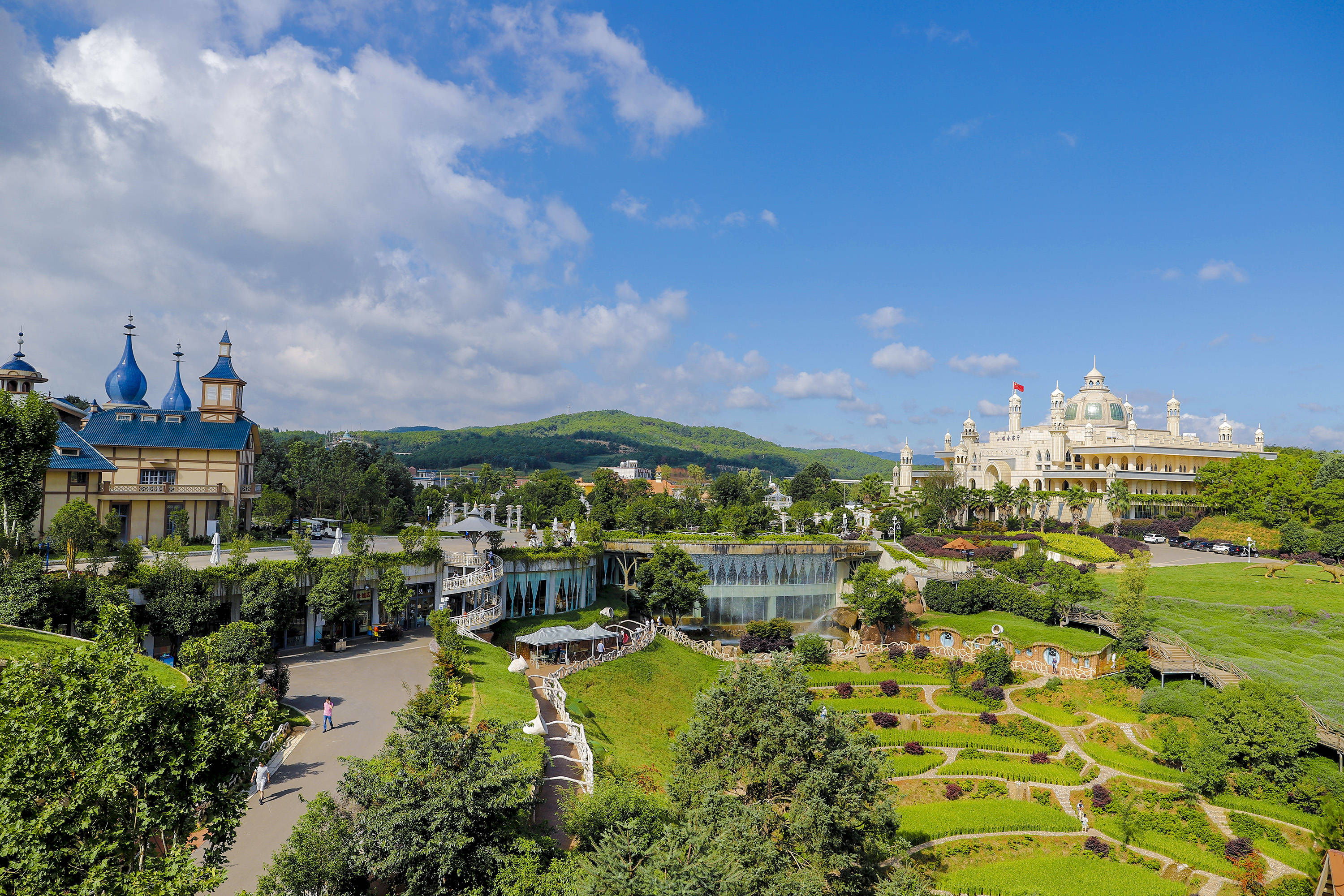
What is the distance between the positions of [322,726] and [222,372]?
31613mm

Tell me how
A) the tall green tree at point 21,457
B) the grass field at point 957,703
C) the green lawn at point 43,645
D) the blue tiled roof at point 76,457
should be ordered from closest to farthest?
the green lawn at point 43,645
the tall green tree at point 21,457
the blue tiled roof at point 76,457
the grass field at point 957,703

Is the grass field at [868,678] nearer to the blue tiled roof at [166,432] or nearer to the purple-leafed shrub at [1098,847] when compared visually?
the purple-leafed shrub at [1098,847]

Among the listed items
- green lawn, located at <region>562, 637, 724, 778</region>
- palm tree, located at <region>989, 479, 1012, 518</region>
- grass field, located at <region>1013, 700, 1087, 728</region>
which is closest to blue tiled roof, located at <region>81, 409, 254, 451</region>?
green lawn, located at <region>562, 637, 724, 778</region>

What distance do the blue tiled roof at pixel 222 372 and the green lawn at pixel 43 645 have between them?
24.3 m

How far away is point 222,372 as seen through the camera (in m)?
45.5

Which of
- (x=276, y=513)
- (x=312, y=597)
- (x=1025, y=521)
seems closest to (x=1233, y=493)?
(x=1025, y=521)

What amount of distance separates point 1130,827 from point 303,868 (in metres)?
31.4

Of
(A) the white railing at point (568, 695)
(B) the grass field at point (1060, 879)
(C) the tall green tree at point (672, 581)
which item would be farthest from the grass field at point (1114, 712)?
(A) the white railing at point (568, 695)

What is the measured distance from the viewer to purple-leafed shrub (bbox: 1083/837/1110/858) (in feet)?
91.6

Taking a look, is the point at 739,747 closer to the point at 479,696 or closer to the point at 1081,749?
the point at 479,696

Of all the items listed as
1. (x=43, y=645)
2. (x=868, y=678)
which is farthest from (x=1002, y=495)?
(x=43, y=645)

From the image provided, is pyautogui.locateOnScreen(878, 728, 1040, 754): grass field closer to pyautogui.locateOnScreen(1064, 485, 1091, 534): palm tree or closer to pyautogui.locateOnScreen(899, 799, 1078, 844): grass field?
pyautogui.locateOnScreen(899, 799, 1078, 844): grass field

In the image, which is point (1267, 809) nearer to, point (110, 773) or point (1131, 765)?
point (1131, 765)

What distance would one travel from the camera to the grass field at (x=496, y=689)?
24.6 m
